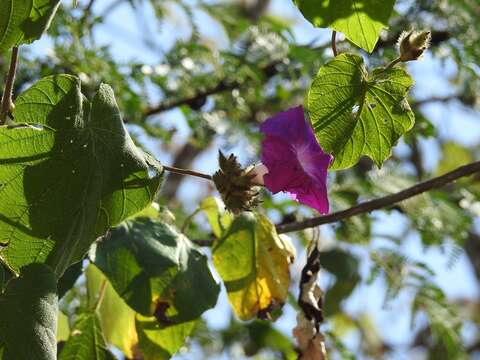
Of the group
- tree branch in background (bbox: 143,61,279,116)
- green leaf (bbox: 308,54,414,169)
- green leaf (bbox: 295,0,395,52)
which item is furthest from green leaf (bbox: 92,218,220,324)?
tree branch in background (bbox: 143,61,279,116)

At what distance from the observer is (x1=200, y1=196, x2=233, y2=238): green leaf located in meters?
1.39

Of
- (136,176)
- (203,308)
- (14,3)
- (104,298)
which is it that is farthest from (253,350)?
(14,3)

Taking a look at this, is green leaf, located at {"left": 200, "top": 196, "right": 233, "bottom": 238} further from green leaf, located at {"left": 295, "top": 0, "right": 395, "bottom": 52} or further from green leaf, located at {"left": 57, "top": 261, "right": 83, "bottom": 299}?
green leaf, located at {"left": 295, "top": 0, "right": 395, "bottom": 52}

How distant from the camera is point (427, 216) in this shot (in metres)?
1.94

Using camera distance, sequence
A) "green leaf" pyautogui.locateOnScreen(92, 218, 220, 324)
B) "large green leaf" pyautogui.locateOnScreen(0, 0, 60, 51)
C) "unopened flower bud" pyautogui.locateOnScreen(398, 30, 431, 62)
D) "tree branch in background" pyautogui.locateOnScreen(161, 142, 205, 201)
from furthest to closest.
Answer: "tree branch in background" pyautogui.locateOnScreen(161, 142, 205, 201) < "green leaf" pyautogui.locateOnScreen(92, 218, 220, 324) < "unopened flower bud" pyautogui.locateOnScreen(398, 30, 431, 62) < "large green leaf" pyautogui.locateOnScreen(0, 0, 60, 51)

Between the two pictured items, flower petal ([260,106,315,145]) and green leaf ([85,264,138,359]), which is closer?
flower petal ([260,106,315,145])

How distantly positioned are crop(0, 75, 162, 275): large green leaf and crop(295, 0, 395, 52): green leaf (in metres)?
0.23

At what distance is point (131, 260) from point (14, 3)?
0.39 metres

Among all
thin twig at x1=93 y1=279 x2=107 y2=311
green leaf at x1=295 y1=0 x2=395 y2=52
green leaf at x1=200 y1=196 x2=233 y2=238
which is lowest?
thin twig at x1=93 y1=279 x2=107 y2=311

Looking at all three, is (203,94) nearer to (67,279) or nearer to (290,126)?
(67,279)

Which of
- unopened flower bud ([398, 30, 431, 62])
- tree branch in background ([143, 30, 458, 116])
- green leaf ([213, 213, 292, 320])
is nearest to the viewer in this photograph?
unopened flower bud ([398, 30, 431, 62])

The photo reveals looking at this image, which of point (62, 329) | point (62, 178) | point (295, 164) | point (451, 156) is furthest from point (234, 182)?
point (451, 156)

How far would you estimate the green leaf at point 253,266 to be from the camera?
130cm

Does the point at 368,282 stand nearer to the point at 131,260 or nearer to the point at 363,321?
the point at 131,260
